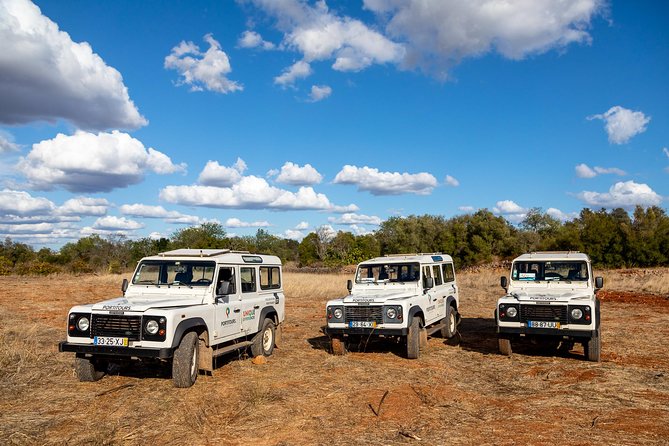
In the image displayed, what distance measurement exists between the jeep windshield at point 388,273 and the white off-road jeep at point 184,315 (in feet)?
6.38

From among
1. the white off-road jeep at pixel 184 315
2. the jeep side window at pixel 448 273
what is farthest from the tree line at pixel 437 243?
the white off-road jeep at pixel 184 315

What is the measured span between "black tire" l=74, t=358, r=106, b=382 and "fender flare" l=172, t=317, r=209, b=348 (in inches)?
61.2

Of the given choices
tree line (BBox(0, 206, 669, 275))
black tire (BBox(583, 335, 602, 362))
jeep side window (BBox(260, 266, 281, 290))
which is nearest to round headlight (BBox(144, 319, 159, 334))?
jeep side window (BBox(260, 266, 281, 290))

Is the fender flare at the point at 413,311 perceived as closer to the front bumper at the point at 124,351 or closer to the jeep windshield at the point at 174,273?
the jeep windshield at the point at 174,273

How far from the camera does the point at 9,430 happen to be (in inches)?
219

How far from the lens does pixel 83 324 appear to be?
23.6 ft

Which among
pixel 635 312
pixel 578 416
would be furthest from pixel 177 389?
pixel 635 312

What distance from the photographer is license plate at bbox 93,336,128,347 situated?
702cm

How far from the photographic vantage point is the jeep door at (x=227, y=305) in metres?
8.24

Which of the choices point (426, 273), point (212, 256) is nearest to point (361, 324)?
point (426, 273)

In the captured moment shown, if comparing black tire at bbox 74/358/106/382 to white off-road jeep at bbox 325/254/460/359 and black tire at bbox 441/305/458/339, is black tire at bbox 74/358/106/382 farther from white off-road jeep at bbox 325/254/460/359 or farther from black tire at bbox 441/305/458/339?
black tire at bbox 441/305/458/339

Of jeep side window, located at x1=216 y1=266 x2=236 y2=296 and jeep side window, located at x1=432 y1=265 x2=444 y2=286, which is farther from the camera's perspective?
jeep side window, located at x1=432 y1=265 x2=444 y2=286

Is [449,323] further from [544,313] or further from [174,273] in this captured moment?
[174,273]

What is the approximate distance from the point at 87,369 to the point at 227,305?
7.57ft
